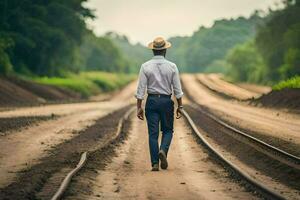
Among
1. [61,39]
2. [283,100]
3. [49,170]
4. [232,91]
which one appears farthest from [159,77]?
[232,91]

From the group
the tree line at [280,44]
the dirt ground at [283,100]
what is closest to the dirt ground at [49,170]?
the dirt ground at [283,100]

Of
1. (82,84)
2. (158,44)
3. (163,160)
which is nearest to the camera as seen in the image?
(163,160)

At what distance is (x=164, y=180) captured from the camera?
11.2 m

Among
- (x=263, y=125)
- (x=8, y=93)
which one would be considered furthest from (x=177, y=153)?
(x=8, y=93)

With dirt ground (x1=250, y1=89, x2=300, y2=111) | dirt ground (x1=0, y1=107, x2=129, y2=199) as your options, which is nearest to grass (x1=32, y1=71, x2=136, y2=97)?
dirt ground (x1=250, y1=89, x2=300, y2=111)

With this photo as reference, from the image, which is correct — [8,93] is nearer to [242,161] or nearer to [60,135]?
[60,135]

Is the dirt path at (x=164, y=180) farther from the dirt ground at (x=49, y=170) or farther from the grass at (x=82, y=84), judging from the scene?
the grass at (x=82, y=84)

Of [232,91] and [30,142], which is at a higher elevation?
[232,91]

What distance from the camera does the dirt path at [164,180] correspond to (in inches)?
382

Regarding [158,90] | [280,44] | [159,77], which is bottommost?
[158,90]

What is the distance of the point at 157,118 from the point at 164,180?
1.83 metres

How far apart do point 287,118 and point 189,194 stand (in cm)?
2224

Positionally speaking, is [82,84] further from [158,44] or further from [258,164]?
[158,44]

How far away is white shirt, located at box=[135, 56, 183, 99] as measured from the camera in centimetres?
1261
